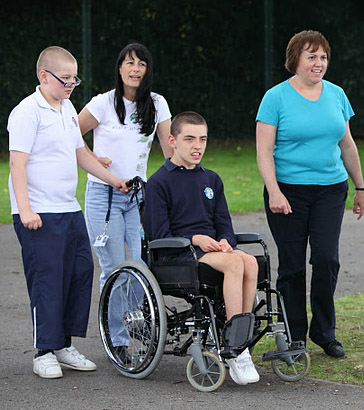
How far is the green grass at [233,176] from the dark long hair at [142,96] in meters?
5.91

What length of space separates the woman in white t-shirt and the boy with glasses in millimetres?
313

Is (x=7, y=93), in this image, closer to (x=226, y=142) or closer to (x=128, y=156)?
(x=226, y=142)

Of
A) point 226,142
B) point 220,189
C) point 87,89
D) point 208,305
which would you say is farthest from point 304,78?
point 226,142

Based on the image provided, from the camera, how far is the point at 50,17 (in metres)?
17.7

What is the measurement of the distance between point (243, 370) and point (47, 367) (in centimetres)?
108

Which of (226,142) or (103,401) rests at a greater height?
(226,142)

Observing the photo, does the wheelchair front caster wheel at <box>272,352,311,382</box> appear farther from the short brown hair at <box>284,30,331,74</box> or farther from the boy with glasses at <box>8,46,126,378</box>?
the short brown hair at <box>284,30,331,74</box>

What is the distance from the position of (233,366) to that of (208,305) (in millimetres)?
327

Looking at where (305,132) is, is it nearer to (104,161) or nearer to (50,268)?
(104,161)

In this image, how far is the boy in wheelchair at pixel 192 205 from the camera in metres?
4.93

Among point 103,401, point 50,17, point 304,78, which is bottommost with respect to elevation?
point 103,401

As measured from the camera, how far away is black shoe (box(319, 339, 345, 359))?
5.46 metres

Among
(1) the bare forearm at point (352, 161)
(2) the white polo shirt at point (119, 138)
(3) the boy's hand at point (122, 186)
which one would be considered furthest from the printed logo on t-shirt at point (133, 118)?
(1) the bare forearm at point (352, 161)

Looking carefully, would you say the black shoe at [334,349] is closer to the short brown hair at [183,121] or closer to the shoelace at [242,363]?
the shoelace at [242,363]
